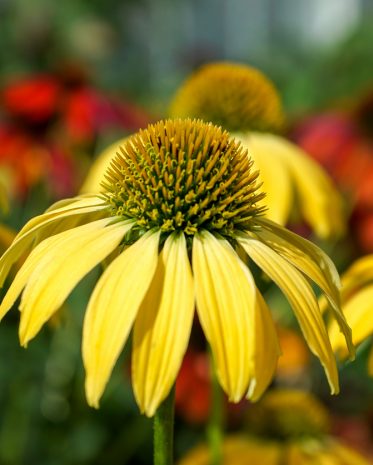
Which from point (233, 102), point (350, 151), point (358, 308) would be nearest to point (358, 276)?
point (358, 308)

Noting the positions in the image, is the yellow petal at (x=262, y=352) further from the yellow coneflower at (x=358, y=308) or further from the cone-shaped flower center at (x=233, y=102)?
the cone-shaped flower center at (x=233, y=102)

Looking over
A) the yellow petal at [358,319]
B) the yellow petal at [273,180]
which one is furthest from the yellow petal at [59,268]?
the yellow petal at [273,180]

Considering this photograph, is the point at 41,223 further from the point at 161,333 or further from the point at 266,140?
the point at 266,140

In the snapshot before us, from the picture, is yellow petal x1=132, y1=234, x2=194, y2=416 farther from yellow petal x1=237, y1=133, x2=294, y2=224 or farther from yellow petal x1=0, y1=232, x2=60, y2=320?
yellow petal x1=237, y1=133, x2=294, y2=224

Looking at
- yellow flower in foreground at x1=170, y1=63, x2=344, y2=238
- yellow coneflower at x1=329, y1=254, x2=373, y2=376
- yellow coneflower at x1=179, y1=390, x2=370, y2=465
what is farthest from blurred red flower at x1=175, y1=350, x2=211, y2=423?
yellow coneflower at x1=329, y1=254, x2=373, y2=376

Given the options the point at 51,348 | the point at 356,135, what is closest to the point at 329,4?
the point at 356,135
